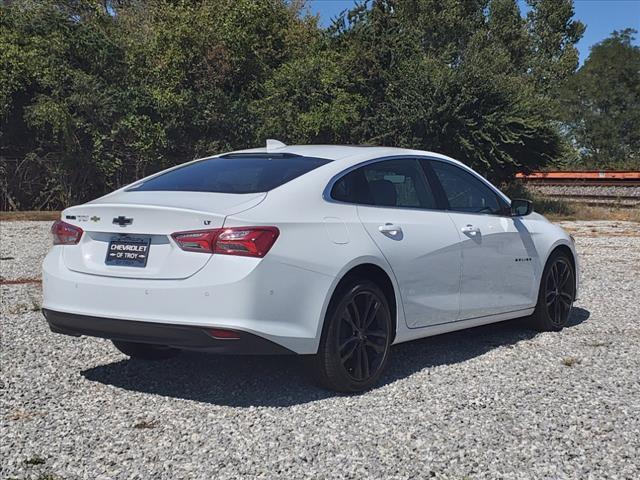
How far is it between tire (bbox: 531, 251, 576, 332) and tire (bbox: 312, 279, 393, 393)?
7.55 ft

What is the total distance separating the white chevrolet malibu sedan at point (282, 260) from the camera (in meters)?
4.81

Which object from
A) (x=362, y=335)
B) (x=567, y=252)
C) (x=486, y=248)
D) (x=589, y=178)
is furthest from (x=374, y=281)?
(x=589, y=178)

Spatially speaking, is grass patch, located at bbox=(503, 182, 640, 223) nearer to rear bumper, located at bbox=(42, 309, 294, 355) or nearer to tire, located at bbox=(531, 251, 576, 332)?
tire, located at bbox=(531, 251, 576, 332)

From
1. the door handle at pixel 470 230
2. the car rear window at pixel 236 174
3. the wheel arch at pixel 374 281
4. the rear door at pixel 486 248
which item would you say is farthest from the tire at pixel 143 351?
the door handle at pixel 470 230

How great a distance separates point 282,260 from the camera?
487 centimetres

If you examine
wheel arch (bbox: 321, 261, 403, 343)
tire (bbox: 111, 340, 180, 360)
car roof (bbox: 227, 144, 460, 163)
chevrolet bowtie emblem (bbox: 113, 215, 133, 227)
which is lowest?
tire (bbox: 111, 340, 180, 360)

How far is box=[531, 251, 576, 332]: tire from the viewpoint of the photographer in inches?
295

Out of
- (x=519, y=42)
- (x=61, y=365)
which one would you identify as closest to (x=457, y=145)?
(x=61, y=365)

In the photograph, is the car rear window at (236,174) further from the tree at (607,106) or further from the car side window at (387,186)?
the tree at (607,106)

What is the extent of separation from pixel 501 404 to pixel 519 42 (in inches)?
2198

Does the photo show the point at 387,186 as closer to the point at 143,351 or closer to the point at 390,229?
the point at 390,229

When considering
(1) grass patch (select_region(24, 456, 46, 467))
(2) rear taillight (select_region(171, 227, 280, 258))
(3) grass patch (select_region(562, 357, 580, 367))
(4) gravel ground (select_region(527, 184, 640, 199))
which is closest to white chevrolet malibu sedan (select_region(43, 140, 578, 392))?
(2) rear taillight (select_region(171, 227, 280, 258))

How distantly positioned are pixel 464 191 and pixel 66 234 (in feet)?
10.6

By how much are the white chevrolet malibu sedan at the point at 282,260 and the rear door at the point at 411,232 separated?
0.01 meters
